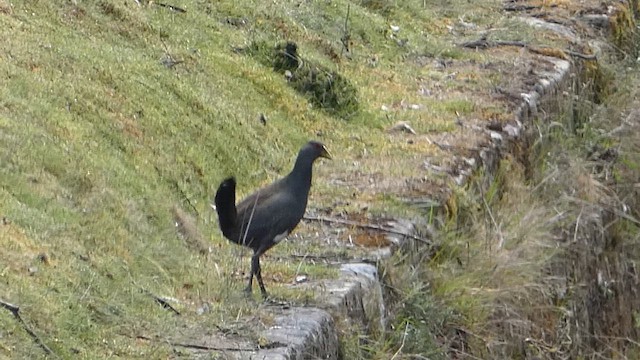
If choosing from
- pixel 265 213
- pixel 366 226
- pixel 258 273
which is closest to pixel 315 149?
pixel 265 213

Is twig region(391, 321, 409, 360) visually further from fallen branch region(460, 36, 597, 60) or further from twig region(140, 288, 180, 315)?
fallen branch region(460, 36, 597, 60)

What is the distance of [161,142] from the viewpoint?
7707 mm

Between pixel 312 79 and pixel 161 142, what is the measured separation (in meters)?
2.43

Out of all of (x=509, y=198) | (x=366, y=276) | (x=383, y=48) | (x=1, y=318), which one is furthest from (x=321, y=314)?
(x=383, y=48)

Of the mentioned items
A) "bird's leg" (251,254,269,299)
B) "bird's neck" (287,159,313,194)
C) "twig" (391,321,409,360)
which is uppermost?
"bird's neck" (287,159,313,194)

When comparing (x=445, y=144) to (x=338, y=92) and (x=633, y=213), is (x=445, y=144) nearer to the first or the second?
(x=338, y=92)

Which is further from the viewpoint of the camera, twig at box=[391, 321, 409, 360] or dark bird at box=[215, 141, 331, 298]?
twig at box=[391, 321, 409, 360]

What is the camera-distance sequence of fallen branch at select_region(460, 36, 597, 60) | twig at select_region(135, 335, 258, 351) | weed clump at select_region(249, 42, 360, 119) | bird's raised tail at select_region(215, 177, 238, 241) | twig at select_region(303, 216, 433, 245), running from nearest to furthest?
twig at select_region(135, 335, 258, 351) < bird's raised tail at select_region(215, 177, 238, 241) < twig at select_region(303, 216, 433, 245) < weed clump at select_region(249, 42, 360, 119) < fallen branch at select_region(460, 36, 597, 60)

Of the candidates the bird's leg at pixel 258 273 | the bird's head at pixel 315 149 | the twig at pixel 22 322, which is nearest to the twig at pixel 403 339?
the bird's leg at pixel 258 273

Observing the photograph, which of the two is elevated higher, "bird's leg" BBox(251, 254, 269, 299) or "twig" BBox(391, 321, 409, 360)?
"bird's leg" BBox(251, 254, 269, 299)

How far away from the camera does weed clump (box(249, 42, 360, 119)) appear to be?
32.3 ft

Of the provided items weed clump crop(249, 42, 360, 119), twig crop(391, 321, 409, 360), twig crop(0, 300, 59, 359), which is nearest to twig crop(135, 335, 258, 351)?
twig crop(0, 300, 59, 359)

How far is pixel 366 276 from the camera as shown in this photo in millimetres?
6879

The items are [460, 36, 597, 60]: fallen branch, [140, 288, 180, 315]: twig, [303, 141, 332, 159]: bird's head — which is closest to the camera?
[140, 288, 180, 315]: twig
